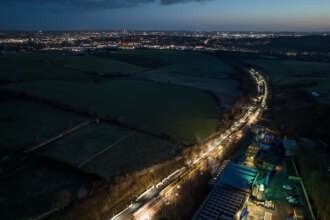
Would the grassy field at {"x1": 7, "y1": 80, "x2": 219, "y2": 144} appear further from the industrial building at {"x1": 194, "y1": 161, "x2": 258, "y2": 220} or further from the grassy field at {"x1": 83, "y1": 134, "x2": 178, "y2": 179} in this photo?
the industrial building at {"x1": 194, "y1": 161, "x2": 258, "y2": 220}

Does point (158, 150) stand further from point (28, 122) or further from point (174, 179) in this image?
point (28, 122)

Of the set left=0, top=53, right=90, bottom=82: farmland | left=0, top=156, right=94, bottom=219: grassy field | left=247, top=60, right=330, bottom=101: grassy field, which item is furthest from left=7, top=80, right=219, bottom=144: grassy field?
left=247, top=60, right=330, bottom=101: grassy field

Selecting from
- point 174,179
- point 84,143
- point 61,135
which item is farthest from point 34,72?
point 174,179

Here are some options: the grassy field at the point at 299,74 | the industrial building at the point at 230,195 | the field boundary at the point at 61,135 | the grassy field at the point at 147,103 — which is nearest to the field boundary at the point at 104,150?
the grassy field at the point at 147,103

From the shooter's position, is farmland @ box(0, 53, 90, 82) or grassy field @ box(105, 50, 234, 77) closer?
farmland @ box(0, 53, 90, 82)

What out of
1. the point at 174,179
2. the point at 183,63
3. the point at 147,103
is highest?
the point at 183,63

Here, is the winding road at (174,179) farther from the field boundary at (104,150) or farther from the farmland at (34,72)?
the farmland at (34,72)
